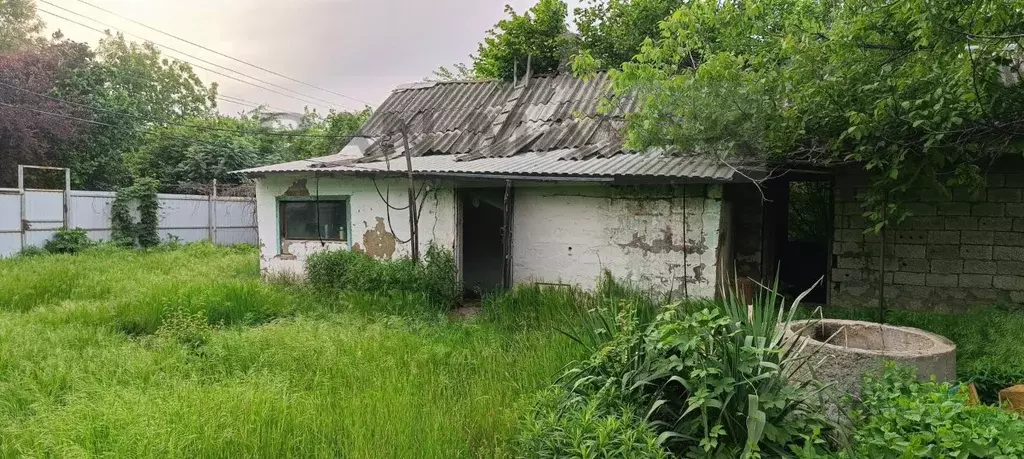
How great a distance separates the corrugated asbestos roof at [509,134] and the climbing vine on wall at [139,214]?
7.40 meters

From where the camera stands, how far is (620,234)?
7.34m

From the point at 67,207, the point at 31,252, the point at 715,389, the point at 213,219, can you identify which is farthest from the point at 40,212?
the point at 715,389

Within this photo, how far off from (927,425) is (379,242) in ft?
24.1

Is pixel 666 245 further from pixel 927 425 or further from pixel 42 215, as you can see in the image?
pixel 42 215

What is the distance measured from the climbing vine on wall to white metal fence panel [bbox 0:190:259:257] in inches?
8.8

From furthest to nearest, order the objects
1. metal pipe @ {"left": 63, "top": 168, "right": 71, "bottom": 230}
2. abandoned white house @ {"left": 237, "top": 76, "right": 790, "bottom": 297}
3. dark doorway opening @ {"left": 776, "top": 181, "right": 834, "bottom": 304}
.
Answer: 1. metal pipe @ {"left": 63, "top": 168, "right": 71, "bottom": 230}
2. dark doorway opening @ {"left": 776, "top": 181, "right": 834, "bottom": 304}
3. abandoned white house @ {"left": 237, "top": 76, "right": 790, "bottom": 297}

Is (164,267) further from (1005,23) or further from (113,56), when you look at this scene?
(113,56)

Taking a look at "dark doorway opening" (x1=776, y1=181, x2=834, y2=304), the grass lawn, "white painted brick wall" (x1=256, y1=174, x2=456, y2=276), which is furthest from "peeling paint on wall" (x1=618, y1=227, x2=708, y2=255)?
"white painted brick wall" (x1=256, y1=174, x2=456, y2=276)

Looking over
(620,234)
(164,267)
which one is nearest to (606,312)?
(620,234)

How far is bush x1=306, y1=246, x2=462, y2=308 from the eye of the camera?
7.71 meters

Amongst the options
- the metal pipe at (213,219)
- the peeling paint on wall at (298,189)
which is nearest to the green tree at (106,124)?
the metal pipe at (213,219)

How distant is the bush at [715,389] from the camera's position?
2.95 m

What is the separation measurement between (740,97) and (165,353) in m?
6.55

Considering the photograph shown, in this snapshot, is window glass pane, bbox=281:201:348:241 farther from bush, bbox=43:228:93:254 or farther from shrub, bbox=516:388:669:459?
bush, bbox=43:228:93:254
